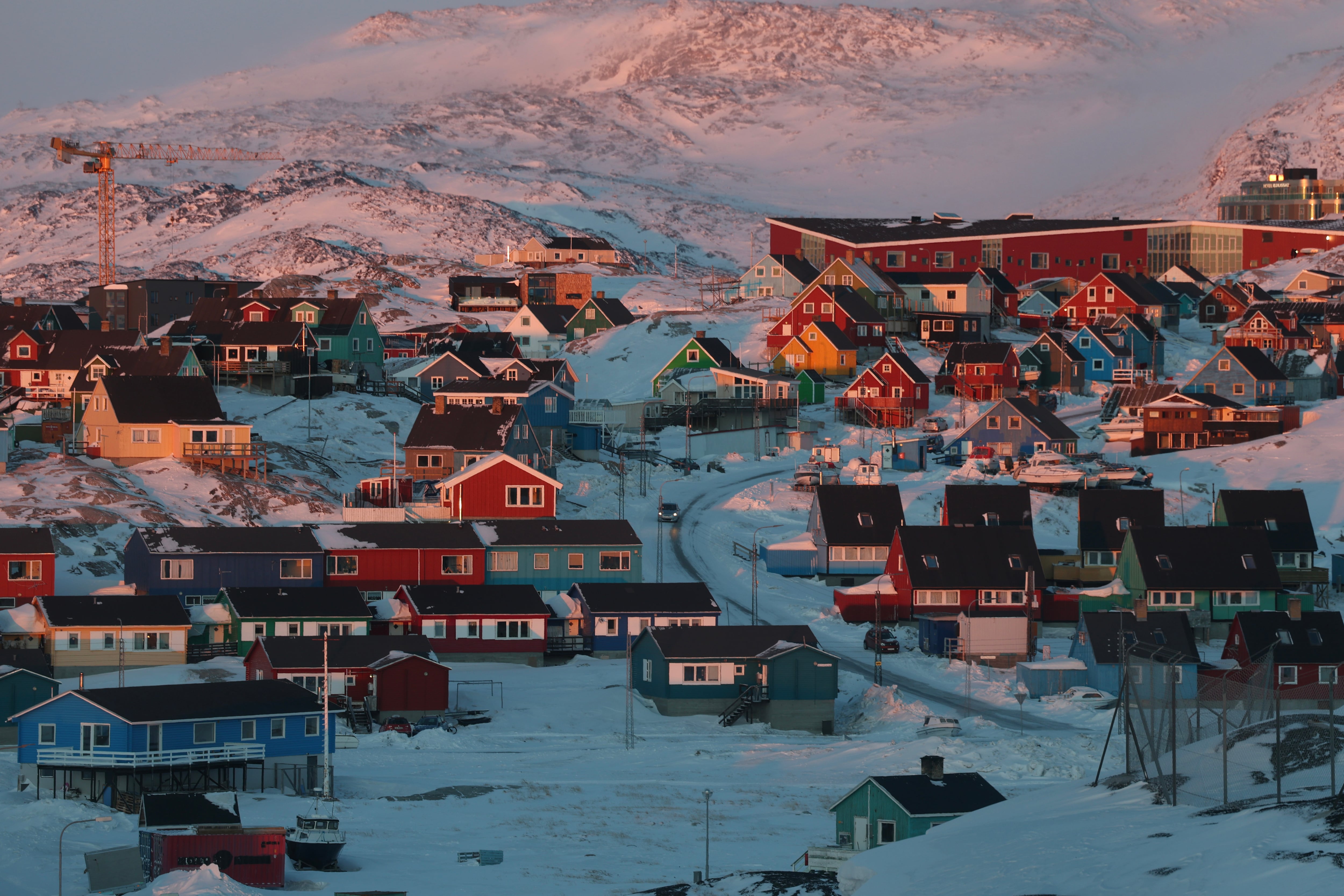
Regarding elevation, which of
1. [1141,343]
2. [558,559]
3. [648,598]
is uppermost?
[1141,343]

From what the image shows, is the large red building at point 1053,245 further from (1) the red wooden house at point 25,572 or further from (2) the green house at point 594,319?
(1) the red wooden house at point 25,572

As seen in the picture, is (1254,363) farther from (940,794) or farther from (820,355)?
(940,794)

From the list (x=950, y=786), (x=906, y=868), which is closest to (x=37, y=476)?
(x=950, y=786)

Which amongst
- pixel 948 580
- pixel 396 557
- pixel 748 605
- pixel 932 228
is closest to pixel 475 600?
pixel 396 557

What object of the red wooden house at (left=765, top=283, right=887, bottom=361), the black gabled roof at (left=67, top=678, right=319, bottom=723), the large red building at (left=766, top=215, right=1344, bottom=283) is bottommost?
the black gabled roof at (left=67, top=678, right=319, bottom=723)

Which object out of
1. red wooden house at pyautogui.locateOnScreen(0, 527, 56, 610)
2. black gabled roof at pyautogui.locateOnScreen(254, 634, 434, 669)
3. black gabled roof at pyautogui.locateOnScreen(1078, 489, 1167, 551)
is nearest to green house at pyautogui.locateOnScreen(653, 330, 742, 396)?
black gabled roof at pyautogui.locateOnScreen(1078, 489, 1167, 551)

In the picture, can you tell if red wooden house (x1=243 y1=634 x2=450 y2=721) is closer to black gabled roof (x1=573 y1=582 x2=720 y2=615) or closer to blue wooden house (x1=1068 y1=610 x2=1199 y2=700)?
black gabled roof (x1=573 y1=582 x2=720 y2=615)
